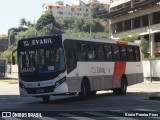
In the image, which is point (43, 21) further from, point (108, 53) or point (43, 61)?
point (43, 61)

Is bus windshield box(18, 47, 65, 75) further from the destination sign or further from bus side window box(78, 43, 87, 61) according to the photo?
bus side window box(78, 43, 87, 61)

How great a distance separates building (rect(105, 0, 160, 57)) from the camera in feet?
212

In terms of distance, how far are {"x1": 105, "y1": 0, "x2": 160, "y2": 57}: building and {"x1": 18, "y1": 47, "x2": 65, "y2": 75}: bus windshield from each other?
130ft

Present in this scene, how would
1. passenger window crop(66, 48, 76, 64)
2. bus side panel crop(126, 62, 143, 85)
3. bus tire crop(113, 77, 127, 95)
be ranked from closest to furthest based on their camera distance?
passenger window crop(66, 48, 76, 64) → bus tire crop(113, 77, 127, 95) → bus side panel crop(126, 62, 143, 85)

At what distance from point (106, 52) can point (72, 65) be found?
14.6ft

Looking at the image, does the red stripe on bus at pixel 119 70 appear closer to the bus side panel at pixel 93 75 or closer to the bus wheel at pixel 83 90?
the bus side panel at pixel 93 75

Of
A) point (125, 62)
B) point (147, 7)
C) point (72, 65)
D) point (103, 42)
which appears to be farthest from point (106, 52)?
point (147, 7)

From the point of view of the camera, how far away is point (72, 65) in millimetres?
20984

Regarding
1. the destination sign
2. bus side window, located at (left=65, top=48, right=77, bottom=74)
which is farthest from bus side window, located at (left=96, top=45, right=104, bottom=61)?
the destination sign

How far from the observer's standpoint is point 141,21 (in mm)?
70188

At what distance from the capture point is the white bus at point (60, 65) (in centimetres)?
2015

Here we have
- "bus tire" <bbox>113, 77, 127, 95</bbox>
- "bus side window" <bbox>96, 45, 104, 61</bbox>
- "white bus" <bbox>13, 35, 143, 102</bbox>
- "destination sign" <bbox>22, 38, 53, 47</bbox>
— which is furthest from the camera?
"bus tire" <bbox>113, 77, 127, 95</bbox>

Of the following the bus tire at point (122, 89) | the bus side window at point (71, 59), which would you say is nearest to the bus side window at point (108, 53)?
the bus tire at point (122, 89)

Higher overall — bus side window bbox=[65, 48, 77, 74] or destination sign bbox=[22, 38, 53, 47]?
destination sign bbox=[22, 38, 53, 47]
